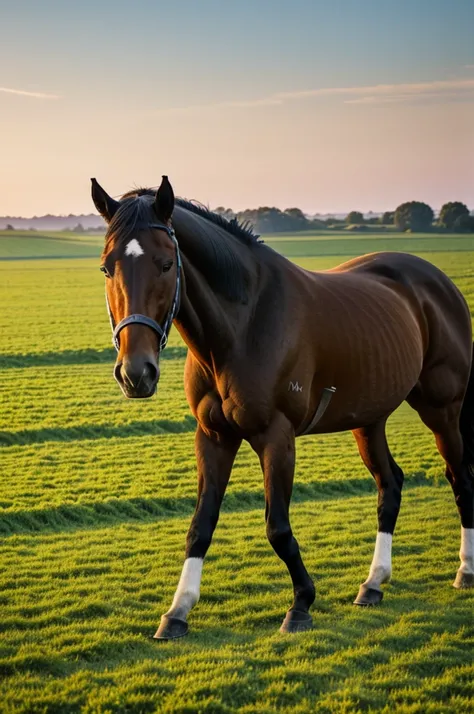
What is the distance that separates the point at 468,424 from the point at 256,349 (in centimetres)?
316

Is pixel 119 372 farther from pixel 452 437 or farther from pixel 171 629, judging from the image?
pixel 452 437

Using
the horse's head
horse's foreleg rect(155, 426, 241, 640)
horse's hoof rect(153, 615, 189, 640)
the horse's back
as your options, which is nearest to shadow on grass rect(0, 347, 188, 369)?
the horse's back

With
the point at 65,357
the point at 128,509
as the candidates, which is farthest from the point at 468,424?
the point at 65,357

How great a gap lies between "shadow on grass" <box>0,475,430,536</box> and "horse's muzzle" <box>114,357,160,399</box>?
20.1ft

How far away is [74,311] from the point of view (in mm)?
44000

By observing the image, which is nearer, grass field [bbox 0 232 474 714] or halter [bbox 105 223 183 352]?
halter [bbox 105 223 183 352]

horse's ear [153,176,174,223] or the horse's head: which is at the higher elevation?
horse's ear [153,176,174,223]

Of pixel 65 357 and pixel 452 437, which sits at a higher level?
pixel 452 437

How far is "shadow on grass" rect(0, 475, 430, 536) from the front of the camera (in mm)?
10766

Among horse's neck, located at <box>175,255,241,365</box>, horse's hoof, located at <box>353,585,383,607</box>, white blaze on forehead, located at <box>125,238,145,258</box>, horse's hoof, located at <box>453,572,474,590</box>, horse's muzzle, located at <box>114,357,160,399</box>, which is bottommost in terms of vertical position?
horse's hoof, located at <box>453,572,474,590</box>

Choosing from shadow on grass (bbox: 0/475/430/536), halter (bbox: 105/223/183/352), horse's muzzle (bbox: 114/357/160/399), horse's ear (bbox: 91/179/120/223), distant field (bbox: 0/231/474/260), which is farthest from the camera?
distant field (bbox: 0/231/474/260)

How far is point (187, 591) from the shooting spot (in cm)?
612

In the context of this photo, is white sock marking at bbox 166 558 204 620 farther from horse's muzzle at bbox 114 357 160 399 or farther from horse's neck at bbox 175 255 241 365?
horse's muzzle at bbox 114 357 160 399

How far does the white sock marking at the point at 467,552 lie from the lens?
758 centimetres
